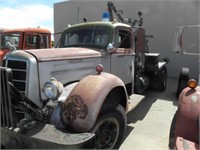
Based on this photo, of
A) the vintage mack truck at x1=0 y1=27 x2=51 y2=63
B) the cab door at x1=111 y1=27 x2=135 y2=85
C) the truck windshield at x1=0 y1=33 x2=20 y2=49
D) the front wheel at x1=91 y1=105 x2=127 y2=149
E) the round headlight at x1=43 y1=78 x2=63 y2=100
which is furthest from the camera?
the truck windshield at x1=0 y1=33 x2=20 y2=49

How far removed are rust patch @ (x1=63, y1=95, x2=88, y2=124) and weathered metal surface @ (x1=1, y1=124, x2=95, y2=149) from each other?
0.22 metres

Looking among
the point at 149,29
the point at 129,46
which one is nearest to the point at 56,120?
the point at 129,46

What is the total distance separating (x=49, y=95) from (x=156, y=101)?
4.48m

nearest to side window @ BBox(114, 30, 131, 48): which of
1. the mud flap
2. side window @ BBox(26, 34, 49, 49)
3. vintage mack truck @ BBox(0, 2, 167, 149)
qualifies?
vintage mack truck @ BBox(0, 2, 167, 149)

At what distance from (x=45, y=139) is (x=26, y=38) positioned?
6.98 m

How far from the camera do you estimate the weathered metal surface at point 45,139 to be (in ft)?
7.75

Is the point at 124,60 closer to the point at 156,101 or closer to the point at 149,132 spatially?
the point at 149,132

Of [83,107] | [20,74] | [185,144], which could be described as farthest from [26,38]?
[185,144]

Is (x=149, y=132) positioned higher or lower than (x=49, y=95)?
lower

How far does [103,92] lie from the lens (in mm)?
2934

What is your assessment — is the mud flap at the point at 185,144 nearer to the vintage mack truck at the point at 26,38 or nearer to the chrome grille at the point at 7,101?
the chrome grille at the point at 7,101

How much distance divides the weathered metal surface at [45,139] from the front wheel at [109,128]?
0.34m

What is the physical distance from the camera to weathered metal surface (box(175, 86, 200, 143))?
2.81 m

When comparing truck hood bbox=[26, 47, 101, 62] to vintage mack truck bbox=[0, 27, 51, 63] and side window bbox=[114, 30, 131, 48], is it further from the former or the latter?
vintage mack truck bbox=[0, 27, 51, 63]
